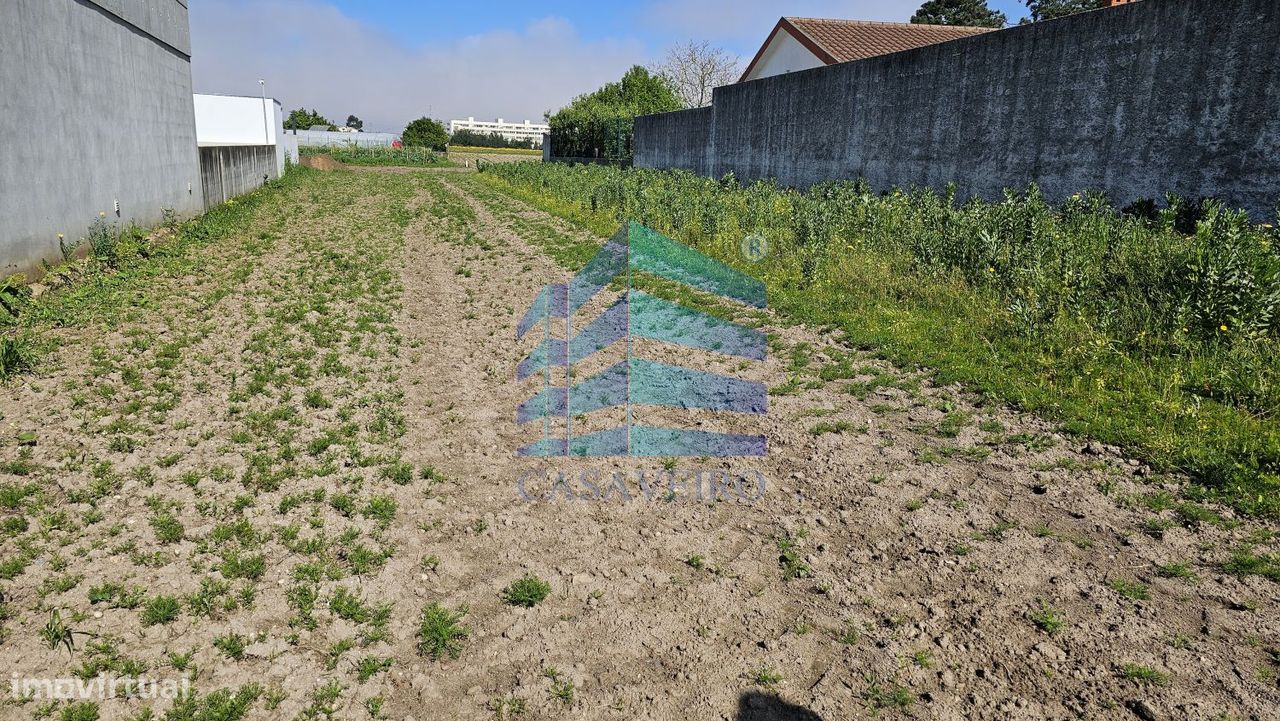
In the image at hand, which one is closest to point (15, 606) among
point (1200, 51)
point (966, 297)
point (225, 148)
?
point (966, 297)

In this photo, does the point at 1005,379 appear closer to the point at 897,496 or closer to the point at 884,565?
the point at 897,496

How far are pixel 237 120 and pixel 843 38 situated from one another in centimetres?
2674

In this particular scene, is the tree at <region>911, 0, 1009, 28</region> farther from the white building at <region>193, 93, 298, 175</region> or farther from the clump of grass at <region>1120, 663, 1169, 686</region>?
the clump of grass at <region>1120, 663, 1169, 686</region>

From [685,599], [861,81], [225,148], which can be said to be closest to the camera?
[685,599]

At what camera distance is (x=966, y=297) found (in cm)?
764

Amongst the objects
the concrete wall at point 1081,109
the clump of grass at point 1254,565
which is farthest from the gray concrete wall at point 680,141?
the clump of grass at point 1254,565

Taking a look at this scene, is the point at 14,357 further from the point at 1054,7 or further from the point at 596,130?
the point at 1054,7

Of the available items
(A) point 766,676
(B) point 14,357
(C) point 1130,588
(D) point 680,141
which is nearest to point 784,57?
(D) point 680,141

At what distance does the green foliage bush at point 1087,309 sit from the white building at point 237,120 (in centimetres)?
3013

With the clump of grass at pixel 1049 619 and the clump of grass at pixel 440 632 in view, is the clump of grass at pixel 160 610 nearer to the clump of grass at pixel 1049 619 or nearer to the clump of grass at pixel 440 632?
the clump of grass at pixel 440 632

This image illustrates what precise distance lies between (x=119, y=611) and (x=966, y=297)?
7474 millimetres

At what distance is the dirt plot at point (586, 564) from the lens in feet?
9.48

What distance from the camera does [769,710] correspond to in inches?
110

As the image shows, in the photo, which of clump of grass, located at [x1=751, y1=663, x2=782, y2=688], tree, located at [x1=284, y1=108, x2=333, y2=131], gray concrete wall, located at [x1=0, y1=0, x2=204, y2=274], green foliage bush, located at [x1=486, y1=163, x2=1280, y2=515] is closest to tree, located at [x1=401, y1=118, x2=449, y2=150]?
tree, located at [x1=284, y1=108, x2=333, y2=131]
